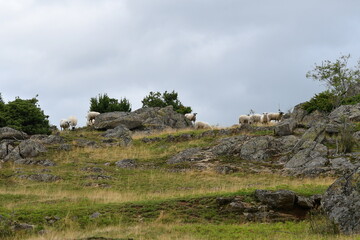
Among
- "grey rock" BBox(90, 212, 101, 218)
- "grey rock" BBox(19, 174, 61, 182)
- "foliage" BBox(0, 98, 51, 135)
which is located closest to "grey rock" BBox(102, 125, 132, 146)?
"foliage" BBox(0, 98, 51, 135)

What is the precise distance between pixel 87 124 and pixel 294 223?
50.4 meters

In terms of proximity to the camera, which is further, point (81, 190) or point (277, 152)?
point (277, 152)

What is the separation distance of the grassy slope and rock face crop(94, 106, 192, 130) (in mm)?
16869

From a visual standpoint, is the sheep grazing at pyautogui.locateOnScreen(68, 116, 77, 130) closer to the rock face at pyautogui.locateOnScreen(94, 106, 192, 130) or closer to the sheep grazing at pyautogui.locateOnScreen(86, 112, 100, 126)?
the rock face at pyautogui.locateOnScreen(94, 106, 192, 130)

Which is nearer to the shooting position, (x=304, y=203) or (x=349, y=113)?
(x=304, y=203)

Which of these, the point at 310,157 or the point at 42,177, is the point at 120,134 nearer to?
the point at 42,177

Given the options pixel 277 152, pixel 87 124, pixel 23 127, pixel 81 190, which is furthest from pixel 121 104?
pixel 81 190

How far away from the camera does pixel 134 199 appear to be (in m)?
24.0

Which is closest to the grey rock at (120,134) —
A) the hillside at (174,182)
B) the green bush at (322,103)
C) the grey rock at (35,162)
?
the hillside at (174,182)

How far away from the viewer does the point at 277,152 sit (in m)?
38.4

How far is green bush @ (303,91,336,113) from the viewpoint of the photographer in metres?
52.8

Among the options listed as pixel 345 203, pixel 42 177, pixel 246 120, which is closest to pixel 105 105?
pixel 246 120

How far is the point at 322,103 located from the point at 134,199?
115 ft

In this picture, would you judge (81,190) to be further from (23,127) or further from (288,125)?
(23,127)
